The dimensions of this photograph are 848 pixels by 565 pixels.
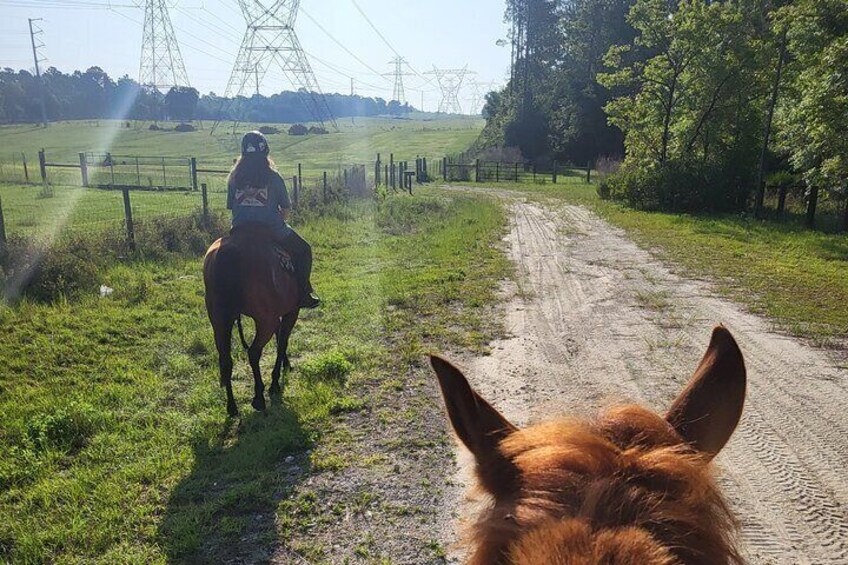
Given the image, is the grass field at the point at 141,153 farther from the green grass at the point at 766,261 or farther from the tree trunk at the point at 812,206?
the tree trunk at the point at 812,206

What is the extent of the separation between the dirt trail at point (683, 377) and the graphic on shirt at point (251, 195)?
105 inches

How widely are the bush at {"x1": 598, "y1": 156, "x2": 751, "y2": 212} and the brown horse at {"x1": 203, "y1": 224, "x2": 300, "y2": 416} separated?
56.4 feet

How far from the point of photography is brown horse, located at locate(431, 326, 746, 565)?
0.82 m

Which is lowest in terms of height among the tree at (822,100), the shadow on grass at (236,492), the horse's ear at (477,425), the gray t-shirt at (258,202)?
the shadow on grass at (236,492)

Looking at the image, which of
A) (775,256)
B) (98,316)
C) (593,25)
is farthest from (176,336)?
(593,25)

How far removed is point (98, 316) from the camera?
6.72 m

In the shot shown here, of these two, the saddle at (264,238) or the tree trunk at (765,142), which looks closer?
the saddle at (264,238)

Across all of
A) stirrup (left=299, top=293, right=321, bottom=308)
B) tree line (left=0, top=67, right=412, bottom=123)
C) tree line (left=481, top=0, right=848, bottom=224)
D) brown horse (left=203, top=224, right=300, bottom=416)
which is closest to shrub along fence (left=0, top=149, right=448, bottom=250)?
stirrup (left=299, top=293, right=321, bottom=308)

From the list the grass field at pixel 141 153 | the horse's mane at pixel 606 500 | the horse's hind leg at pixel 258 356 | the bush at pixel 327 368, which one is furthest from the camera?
the grass field at pixel 141 153

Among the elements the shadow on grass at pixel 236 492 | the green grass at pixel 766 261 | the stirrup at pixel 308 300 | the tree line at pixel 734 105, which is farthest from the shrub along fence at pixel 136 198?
the tree line at pixel 734 105

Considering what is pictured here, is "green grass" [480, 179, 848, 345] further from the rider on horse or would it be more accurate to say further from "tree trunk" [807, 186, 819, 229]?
the rider on horse

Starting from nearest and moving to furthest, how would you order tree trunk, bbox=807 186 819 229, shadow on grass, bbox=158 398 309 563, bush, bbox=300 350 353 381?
1. shadow on grass, bbox=158 398 309 563
2. bush, bbox=300 350 353 381
3. tree trunk, bbox=807 186 819 229

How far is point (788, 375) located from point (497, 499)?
517cm

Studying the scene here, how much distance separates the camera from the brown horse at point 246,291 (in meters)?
4.45
